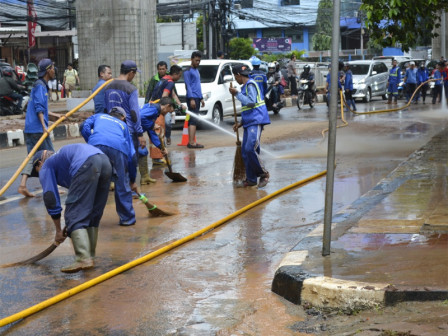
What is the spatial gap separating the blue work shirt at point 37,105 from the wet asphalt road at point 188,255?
1006 millimetres

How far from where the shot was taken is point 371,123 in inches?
798

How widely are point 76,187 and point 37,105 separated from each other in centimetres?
420

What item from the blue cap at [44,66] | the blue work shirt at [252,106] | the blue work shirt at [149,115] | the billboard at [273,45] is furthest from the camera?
the billboard at [273,45]

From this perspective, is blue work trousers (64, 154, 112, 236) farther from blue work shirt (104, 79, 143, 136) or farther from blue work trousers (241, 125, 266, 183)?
blue work trousers (241, 125, 266, 183)

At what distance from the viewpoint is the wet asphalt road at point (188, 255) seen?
505 cm

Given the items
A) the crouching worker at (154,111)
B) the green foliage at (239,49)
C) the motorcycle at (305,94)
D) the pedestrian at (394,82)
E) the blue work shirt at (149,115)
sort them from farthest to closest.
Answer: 1. the green foliage at (239,49)
2. the pedestrian at (394,82)
3. the motorcycle at (305,94)
4. the blue work shirt at (149,115)
5. the crouching worker at (154,111)

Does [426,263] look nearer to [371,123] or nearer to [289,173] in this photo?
[289,173]

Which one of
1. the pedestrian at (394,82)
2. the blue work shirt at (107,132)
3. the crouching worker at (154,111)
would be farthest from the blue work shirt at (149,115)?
the pedestrian at (394,82)

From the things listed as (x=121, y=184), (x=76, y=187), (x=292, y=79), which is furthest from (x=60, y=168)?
(x=292, y=79)

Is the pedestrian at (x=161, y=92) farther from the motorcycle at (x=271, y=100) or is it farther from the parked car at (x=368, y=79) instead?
the parked car at (x=368, y=79)

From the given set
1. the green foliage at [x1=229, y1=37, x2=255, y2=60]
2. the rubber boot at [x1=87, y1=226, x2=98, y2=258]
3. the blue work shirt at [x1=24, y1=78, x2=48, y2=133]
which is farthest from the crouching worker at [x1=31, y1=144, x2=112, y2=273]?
the green foliage at [x1=229, y1=37, x2=255, y2=60]

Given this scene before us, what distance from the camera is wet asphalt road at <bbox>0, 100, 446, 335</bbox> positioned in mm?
5055

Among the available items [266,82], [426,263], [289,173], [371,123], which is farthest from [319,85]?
[426,263]

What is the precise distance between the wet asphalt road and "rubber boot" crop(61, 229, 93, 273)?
0.08 meters
